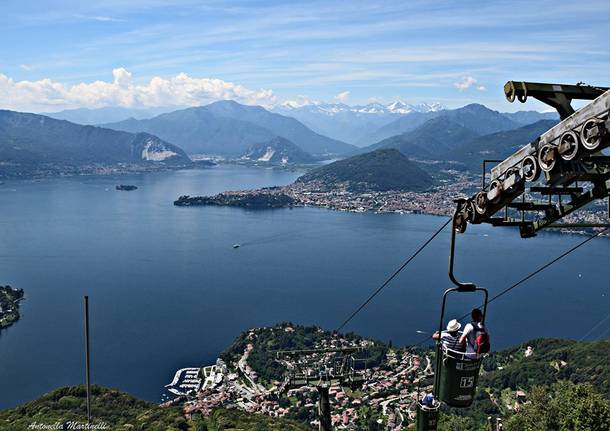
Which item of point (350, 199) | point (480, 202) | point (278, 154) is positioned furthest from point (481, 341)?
point (278, 154)

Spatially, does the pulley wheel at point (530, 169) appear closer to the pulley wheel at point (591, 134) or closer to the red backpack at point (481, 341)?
the pulley wheel at point (591, 134)

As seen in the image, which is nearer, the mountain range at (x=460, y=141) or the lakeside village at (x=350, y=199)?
the lakeside village at (x=350, y=199)

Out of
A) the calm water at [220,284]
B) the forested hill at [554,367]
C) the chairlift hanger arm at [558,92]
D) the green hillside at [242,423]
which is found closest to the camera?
the chairlift hanger arm at [558,92]

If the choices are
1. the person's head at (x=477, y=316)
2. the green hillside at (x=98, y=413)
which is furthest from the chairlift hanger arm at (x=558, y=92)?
the green hillside at (x=98, y=413)

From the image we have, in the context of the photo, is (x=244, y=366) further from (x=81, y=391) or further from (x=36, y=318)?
(x=36, y=318)

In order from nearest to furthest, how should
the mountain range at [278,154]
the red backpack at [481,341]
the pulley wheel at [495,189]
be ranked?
the pulley wheel at [495,189] < the red backpack at [481,341] < the mountain range at [278,154]

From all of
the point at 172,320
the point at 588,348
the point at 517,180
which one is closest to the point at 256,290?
the point at 172,320
